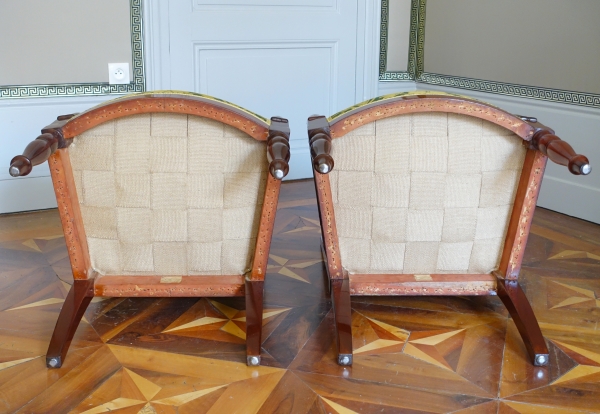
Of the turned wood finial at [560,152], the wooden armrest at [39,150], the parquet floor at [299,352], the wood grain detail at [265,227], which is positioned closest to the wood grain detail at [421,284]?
the parquet floor at [299,352]

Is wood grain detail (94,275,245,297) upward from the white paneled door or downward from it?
downward

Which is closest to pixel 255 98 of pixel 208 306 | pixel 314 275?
pixel 314 275

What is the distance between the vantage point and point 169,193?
1.70 meters

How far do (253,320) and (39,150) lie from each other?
67 cm

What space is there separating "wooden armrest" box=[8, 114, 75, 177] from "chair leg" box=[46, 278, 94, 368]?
1.27 feet

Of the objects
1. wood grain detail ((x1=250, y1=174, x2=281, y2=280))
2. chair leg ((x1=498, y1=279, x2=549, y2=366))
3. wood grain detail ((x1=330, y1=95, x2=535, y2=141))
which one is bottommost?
chair leg ((x1=498, y1=279, x2=549, y2=366))

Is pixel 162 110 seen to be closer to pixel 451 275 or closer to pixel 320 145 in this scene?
pixel 320 145

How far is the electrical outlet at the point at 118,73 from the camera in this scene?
9.72ft

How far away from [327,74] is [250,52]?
1.43 ft

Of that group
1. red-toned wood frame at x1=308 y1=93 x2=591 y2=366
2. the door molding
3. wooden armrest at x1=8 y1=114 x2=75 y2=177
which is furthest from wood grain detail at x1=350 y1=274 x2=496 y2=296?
Answer: the door molding

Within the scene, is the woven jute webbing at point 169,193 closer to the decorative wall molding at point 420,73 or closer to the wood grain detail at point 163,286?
the wood grain detail at point 163,286

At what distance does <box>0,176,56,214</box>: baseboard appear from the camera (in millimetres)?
2908

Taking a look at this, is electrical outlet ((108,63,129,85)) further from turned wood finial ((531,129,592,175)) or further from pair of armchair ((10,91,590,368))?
turned wood finial ((531,129,592,175))

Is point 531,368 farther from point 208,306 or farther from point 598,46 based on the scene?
point 598,46
